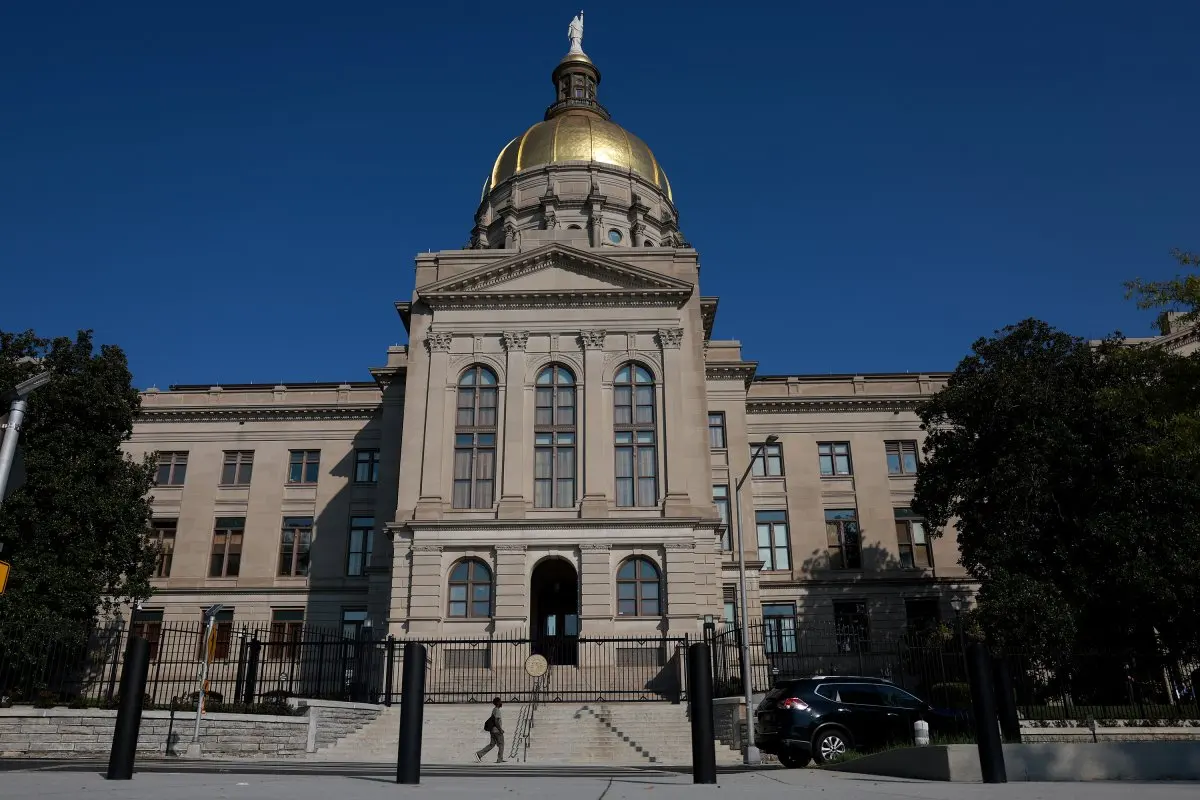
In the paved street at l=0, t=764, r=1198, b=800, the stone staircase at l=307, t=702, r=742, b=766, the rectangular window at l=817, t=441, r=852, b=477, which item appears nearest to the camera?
the paved street at l=0, t=764, r=1198, b=800

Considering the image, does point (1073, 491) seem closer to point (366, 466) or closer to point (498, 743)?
point (498, 743)

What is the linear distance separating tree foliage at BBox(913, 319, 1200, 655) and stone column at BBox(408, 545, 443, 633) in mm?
18973

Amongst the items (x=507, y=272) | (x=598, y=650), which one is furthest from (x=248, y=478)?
(x=598, y=650)

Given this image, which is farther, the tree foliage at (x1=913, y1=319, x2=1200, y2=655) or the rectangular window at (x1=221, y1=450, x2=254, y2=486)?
the rectangular window at (x1=221, y1=450, x2=254, y2=486)

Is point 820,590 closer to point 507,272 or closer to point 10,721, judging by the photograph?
point 507,272

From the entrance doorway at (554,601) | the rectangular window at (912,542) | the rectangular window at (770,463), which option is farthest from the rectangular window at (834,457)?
the entrance doorway at (554,601)

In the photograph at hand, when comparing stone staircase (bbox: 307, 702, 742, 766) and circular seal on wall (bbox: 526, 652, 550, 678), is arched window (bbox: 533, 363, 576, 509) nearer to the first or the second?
circular seal on wall (bbox: 526, 652, 550, 678)

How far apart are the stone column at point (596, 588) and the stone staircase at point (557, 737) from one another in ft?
20.6

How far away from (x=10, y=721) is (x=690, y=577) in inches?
867

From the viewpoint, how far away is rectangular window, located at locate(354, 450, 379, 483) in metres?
50.6

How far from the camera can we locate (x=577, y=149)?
70812mm

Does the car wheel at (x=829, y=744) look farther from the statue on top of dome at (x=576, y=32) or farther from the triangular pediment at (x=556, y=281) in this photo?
the statue on top of dome at (x=576, y=32)

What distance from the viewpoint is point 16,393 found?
11.1 metres

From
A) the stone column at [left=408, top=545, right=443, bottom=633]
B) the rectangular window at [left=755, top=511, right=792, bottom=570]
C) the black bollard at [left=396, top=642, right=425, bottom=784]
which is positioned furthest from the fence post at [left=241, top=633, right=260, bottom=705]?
the rectangular window at [left=755, top=511, right=792, bottom=570]
